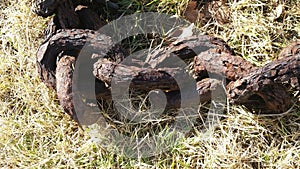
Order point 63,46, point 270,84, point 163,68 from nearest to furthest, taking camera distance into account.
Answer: point 270,84 < point 163,68 < point 63,46

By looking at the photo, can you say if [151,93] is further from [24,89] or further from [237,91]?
[24,89]

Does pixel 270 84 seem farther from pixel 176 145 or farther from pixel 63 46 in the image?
pixel 63 46

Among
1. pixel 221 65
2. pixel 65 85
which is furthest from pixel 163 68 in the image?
pixel 65 85

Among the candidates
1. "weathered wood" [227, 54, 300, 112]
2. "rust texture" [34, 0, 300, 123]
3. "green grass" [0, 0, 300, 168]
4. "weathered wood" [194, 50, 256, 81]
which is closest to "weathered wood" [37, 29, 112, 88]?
"rust texture" [34, 0, 300, 123]

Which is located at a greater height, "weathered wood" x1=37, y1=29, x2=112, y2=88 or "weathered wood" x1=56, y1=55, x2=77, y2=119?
"weathered wood" x1=37, y1=29, x2=112, y2=88

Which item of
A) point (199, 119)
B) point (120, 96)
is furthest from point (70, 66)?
point (199, 119)

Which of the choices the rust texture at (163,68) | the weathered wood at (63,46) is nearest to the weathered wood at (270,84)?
the rust texture at (163,68)

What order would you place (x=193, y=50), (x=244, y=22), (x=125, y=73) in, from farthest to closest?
(x=244, y=22)
(x=193, y=50)
(x=125, y=73)

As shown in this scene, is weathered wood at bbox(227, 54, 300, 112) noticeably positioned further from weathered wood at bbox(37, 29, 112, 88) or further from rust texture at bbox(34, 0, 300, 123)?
weathered wood at bbox(37, 29, 112, 88)

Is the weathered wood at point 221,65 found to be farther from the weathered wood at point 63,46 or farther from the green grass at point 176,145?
the weathered wood at point 63,46
